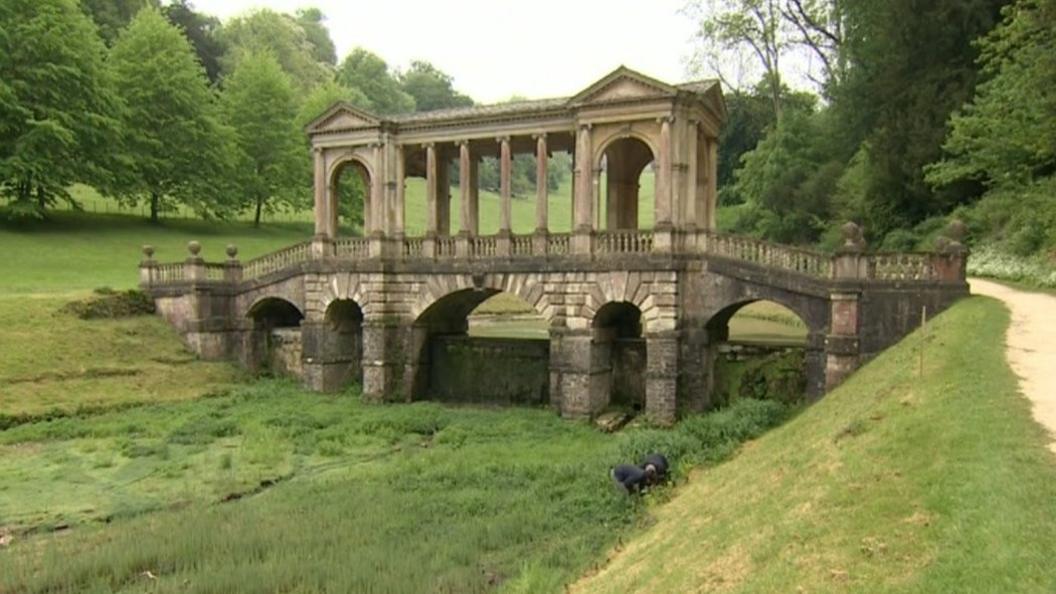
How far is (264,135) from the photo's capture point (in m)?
55.8

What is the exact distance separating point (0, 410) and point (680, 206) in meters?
21.5

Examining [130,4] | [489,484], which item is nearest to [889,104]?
[489,484]

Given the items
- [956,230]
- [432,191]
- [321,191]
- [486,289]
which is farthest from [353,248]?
[956,230]

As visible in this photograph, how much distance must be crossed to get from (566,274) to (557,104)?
19.0 ft

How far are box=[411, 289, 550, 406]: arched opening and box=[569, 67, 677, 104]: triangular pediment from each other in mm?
7864

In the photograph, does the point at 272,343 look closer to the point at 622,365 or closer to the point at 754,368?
the point at 622,365

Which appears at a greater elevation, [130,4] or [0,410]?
[130,4]

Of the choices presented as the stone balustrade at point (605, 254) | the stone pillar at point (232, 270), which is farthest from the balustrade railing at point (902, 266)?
the stone pillar at point (232, 270)

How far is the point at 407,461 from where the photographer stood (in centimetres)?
1909

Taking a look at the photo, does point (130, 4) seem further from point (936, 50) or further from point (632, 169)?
point (936, 50)

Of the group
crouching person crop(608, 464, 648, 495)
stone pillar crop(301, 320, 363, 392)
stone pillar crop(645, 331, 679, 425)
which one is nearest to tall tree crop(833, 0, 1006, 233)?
stone pillar crop(645, 331, 679, 425)

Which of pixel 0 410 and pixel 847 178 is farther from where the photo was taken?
pixel 847 178

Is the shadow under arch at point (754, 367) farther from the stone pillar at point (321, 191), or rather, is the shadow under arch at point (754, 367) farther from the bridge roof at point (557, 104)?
the stone pillar at point (321, 191)

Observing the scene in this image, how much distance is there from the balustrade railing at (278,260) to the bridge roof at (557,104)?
469 centimetres
